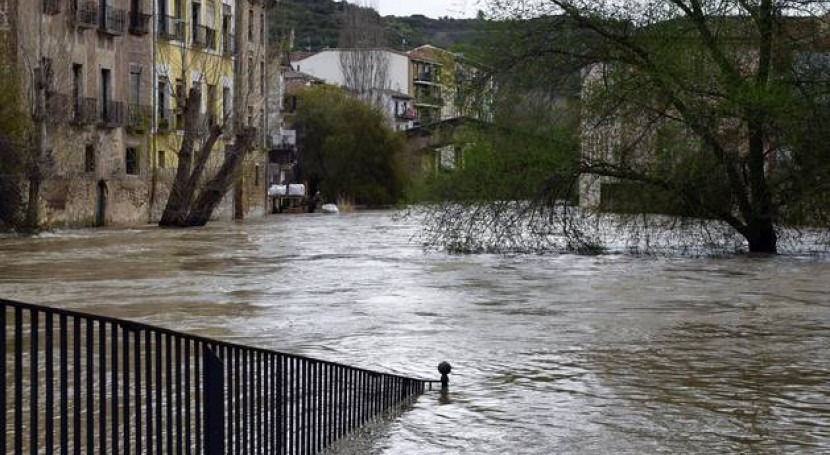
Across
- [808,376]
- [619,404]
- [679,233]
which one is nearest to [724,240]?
[679,233]

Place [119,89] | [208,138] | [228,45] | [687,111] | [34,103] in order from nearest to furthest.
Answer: [687,111] → [34,103] → [119,89] → [208,138] → [228,45]

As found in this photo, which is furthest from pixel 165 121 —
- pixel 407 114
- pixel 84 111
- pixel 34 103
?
pixel 407 114

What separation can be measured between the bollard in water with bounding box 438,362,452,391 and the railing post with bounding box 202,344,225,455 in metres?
5.29

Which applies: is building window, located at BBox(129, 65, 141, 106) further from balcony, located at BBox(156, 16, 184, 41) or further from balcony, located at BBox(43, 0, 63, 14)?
balcony, located at BBox(43, 0, 63, 14)

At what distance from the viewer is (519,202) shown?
107 ft

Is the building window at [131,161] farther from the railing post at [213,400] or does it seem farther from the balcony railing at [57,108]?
the railing post at [213,400]

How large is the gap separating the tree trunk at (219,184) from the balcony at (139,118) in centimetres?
354

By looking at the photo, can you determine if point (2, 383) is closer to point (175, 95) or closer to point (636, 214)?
point (636, 214)

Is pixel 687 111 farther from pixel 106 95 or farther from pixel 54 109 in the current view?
pixel 106 95

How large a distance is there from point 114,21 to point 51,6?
561 cm

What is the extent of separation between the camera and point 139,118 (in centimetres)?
5244

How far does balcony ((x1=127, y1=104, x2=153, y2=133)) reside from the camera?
51.7 m

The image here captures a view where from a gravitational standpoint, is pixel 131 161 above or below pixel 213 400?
above

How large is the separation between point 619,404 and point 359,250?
2502cm
